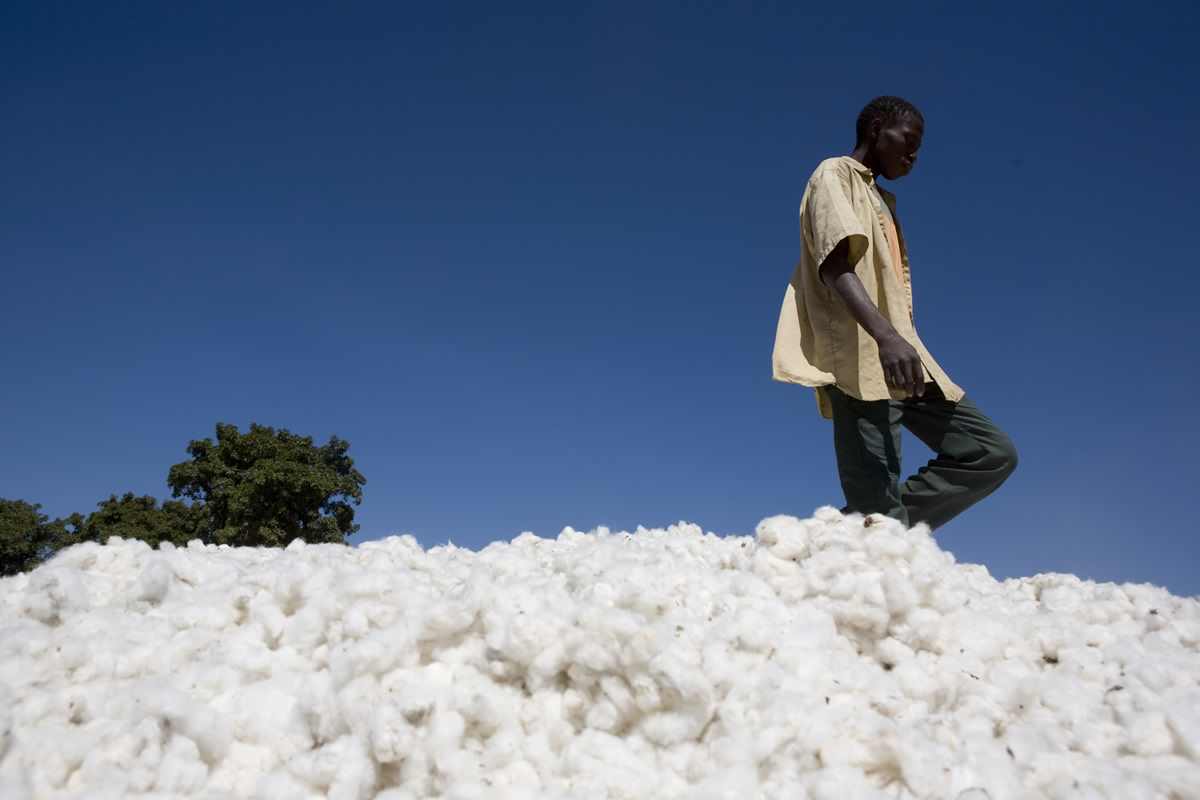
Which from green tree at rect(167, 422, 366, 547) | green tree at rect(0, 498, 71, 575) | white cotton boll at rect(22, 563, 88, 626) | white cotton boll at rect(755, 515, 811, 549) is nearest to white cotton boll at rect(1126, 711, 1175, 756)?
white cotton boll at rect(755, 515, 811, 549)

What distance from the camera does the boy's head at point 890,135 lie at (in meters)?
3.86

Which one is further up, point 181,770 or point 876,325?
point 876,325

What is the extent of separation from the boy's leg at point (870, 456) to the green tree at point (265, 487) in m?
19.6

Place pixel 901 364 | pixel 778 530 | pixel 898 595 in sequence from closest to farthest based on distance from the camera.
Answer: pixel 898 595, pixel 778 530, pixel 901 364

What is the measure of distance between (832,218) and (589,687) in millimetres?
2370

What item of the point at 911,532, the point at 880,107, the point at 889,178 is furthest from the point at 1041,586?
the point at 880,107

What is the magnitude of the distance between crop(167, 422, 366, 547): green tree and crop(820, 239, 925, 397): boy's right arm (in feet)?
64.7

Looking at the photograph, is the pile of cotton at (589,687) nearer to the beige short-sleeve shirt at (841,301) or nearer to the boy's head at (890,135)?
the beige short-sleeve shirt at (841,301)

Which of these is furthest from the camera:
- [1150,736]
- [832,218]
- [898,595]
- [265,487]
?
[265,487]

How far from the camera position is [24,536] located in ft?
75.7

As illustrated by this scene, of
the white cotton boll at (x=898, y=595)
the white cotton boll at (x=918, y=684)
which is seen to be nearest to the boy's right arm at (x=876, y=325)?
the white cotton boll at (x=898, y=595)

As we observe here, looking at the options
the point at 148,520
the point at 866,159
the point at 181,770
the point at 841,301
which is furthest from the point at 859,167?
the point at 148,520

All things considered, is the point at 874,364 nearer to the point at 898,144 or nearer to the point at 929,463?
the point at 929,463

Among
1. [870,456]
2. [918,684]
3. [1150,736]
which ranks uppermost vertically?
[870,456]
